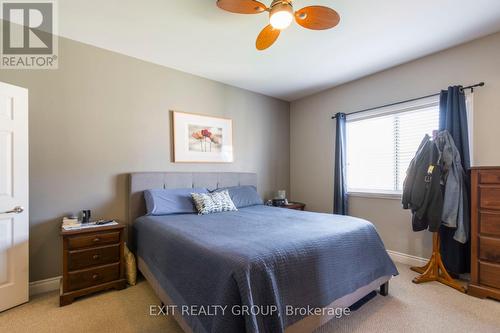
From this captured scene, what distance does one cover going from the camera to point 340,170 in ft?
11.9

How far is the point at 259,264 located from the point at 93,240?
1.80m

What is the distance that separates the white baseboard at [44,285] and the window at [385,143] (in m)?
3.91

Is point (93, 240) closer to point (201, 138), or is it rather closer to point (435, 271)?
point (201, 138)

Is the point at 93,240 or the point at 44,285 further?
the point at 44,285

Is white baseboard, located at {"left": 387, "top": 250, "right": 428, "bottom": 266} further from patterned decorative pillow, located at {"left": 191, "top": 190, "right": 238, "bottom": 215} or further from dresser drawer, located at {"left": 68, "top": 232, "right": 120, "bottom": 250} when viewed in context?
dresser drawer, located at {"left": 68, "top": 232, "right": 120, "bottom": 250}

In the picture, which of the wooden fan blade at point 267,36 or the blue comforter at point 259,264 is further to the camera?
the wooden fan blade at point 267,36

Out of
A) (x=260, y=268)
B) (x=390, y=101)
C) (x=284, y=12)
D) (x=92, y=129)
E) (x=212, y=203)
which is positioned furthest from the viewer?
(x=390, y=101)

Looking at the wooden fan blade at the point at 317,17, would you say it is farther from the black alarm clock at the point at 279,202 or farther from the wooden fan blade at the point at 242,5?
the black alarm clock at the point at 279,202

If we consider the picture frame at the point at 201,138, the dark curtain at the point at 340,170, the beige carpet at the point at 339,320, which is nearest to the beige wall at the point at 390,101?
the dark curtain at the point at 340,170

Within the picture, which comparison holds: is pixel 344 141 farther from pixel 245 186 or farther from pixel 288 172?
pixel 245 186

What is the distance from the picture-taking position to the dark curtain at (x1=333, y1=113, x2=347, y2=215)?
142 inches

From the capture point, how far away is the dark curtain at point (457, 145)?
2488mm

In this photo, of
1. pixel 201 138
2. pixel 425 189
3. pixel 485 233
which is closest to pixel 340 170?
pixel 425 189

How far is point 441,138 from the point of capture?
2.52 m
